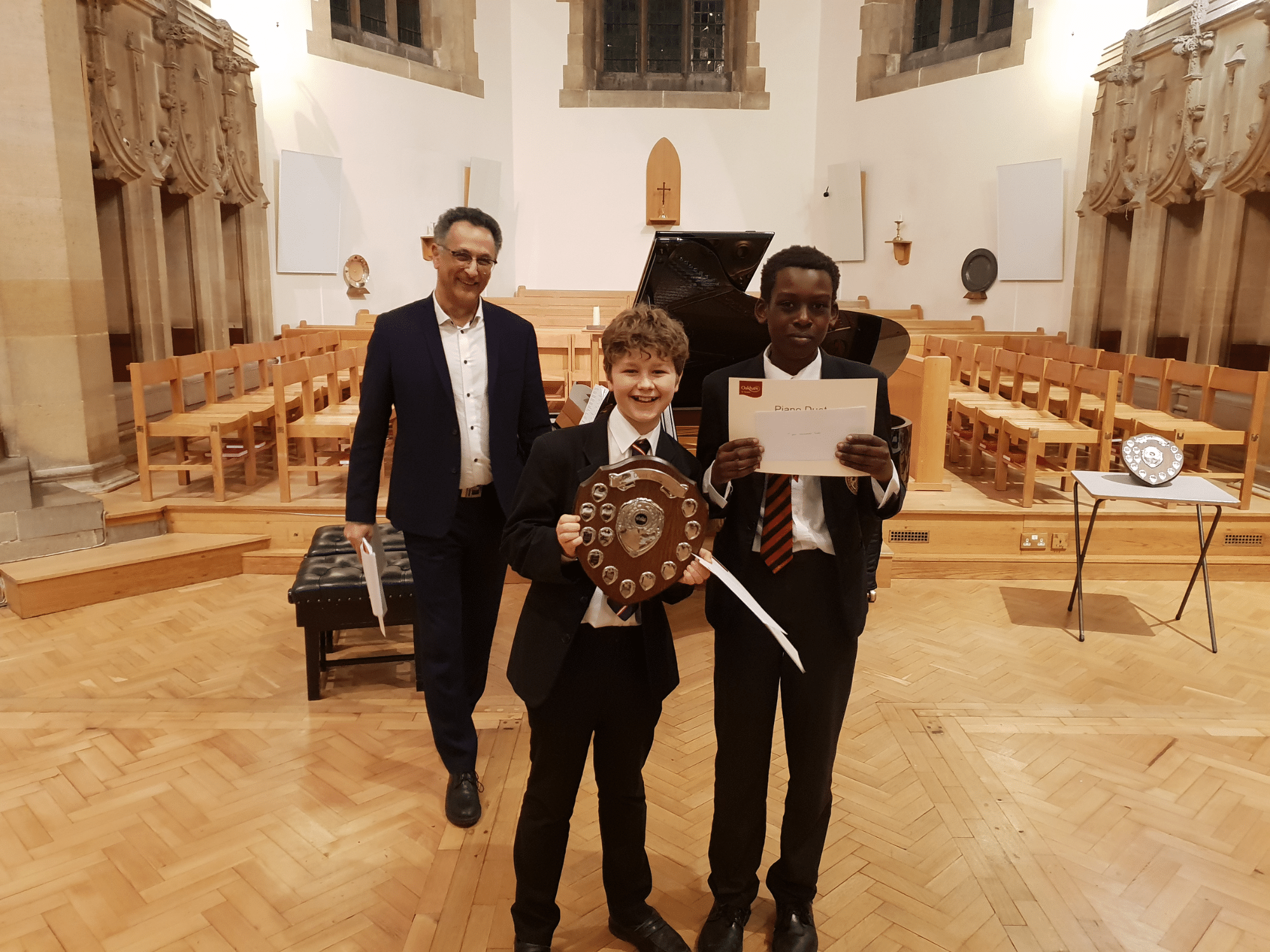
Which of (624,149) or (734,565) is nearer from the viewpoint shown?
(734,565)

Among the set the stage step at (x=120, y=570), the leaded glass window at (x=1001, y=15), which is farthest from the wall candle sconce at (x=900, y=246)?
the stage step at (x=120, y=570)

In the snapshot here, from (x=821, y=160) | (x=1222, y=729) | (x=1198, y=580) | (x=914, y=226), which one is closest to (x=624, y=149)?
(x=821, y=160)

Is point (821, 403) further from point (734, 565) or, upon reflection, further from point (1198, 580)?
point (1198, 580)

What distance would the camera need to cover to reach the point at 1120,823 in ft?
8.28

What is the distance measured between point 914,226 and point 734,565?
9.85 m

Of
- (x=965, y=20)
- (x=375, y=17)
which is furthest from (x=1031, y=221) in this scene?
(x=375, y=17)

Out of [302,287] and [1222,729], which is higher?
[302,287]

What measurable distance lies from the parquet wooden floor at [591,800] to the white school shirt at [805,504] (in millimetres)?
1023

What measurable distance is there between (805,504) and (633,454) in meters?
0.40

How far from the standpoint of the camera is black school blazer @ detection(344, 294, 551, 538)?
231 centimetres

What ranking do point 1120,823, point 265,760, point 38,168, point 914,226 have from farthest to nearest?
point 914,226 < point 38,168 < point 265,760 < point 1120,823

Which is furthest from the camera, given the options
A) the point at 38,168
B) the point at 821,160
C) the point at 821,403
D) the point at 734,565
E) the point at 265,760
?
the point at 821,160

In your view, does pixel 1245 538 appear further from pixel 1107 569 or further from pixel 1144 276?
pixel 1144 276

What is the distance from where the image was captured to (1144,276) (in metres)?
7.58
